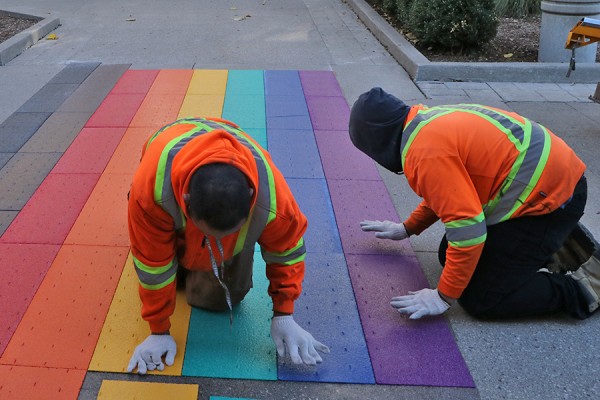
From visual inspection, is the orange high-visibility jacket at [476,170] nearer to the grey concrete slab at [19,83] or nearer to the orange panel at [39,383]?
the orange panel at [39,383]

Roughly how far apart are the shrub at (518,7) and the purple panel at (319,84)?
391 centimetres

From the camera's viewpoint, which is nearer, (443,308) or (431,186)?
(431,186)

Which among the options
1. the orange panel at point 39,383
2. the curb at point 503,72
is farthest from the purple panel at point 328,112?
the orange panel at point 39,383

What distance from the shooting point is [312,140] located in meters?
4.70

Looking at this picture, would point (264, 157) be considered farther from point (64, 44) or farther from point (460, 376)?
point (64, 44)

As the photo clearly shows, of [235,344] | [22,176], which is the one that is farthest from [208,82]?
[235,344]

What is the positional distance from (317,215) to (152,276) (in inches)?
64.3

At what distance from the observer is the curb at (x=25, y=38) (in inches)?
260

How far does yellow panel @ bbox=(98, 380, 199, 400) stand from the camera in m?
2.32

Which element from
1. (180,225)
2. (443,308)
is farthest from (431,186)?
(180,225)

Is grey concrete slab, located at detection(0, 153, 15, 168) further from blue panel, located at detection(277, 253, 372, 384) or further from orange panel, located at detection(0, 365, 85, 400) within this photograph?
blue panel, located at detection(277, 253, 372, 384)

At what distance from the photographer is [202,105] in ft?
17.3

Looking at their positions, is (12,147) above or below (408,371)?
above

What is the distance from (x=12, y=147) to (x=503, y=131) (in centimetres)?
372
